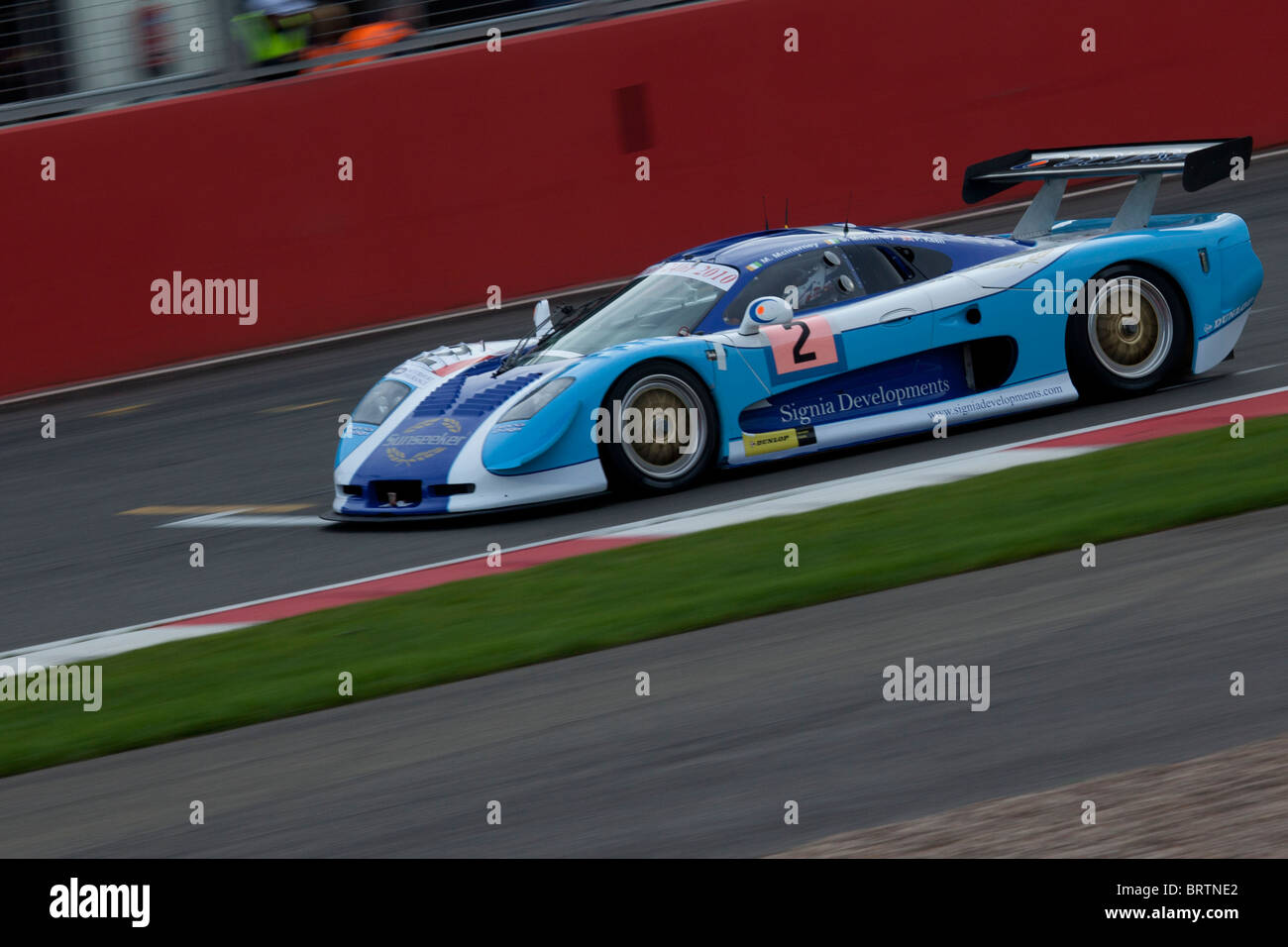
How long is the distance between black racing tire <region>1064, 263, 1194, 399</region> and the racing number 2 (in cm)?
150

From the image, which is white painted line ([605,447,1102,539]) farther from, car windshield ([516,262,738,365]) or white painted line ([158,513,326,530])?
white painted line ([158,513,326,530])

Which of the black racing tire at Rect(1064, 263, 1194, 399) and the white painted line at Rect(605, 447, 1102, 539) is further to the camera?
the black racing tire at Rect(1064, 263, 1194, 399)


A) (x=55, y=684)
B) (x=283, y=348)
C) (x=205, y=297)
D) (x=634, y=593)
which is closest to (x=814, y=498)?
(x=634, y=593)

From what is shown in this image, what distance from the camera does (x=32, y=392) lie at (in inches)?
569

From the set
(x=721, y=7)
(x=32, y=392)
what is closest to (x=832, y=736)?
(x=32, y=392)

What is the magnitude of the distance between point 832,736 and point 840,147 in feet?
37.5

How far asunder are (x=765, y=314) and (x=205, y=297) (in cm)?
693

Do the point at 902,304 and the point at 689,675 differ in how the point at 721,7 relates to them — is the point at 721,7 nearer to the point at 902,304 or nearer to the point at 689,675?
the point at 902,304

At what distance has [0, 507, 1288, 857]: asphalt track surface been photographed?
507 cm

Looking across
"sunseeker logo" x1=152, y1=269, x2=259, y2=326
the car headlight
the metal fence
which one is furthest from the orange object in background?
the car headlight

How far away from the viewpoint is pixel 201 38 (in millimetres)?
15227

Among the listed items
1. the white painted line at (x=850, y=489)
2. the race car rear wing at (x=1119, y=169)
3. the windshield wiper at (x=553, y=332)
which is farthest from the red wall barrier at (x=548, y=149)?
the white painted line at (x=850, y=489)
